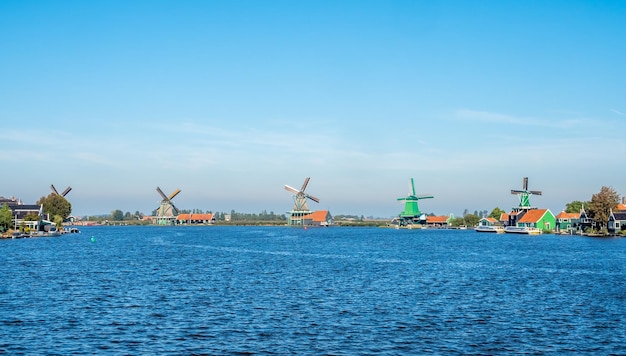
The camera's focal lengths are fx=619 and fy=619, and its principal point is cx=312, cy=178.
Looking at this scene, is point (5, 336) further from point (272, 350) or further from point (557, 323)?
point (557, 323)

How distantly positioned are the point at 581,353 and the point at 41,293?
36.9 m

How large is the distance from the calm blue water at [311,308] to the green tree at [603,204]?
84.1 meters

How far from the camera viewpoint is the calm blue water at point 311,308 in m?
29.9

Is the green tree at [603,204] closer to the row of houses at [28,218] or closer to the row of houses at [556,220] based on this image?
the row of houses at [556,220]

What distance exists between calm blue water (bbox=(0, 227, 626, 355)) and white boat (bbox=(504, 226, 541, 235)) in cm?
10608

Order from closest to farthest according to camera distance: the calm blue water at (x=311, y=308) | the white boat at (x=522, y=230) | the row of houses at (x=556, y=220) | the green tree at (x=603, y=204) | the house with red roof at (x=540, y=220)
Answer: the calm blue water at (x=311, y=308), the green tree at (x=603, y=204), the row of houses at (x=556, y=220), the white boat at (x=522, y=230), the house with red roof at (x=540, y=220)

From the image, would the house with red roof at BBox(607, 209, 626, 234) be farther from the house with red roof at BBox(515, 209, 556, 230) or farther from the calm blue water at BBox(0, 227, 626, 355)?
the calm blue water at BBox(0, 227, 626, 355)

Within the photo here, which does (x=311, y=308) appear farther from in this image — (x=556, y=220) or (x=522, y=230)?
(x=556, y=220)

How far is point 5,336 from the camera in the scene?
1219 inches

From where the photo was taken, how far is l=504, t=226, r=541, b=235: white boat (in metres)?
172

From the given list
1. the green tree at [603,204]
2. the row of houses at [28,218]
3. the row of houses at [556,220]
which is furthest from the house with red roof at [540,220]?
the row of houses at [28,218]

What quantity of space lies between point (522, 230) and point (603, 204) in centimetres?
3326

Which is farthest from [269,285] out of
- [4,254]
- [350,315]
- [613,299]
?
[4,254]

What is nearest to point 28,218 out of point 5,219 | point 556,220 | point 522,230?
point 5,219
